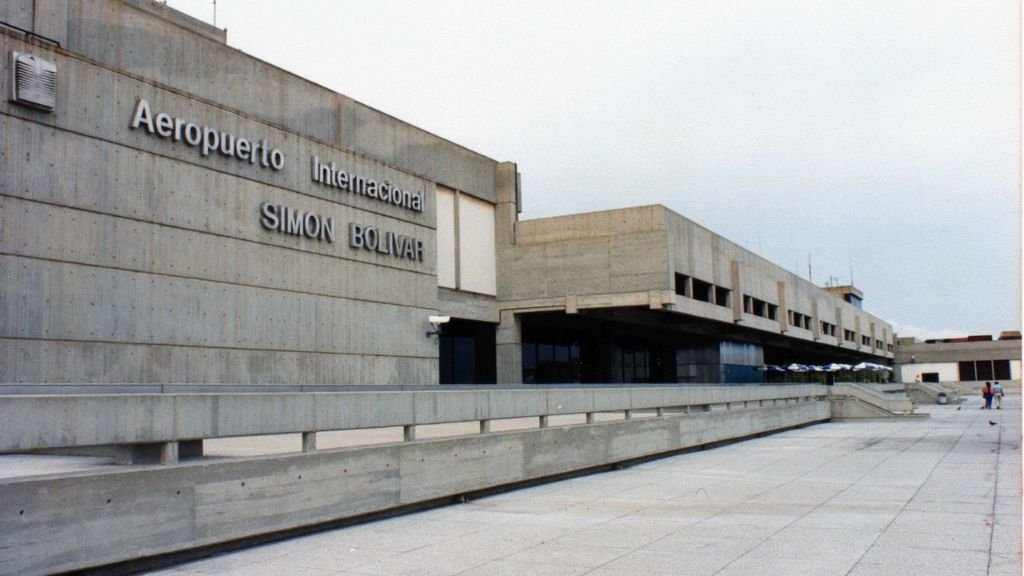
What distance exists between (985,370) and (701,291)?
268 feet

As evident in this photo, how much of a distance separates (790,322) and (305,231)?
4171 cm

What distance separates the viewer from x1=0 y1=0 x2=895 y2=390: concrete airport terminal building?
1928 centimetres

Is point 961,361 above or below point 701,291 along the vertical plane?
below

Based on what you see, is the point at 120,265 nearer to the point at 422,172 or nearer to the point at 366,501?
the point at 366,501

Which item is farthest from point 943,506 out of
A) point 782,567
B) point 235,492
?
point 235,492

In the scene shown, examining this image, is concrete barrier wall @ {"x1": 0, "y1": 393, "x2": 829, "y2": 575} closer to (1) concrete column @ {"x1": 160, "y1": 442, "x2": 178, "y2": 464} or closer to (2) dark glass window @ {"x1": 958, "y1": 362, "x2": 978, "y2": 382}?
(1) concrete column @ {"x1": 160, "y1": 442, "x2": 178, "y2": 464}

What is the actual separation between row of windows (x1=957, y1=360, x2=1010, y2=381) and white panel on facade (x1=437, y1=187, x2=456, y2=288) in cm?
9450

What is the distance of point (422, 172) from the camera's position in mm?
34469

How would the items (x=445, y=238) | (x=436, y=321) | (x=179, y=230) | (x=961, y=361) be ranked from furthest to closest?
1. (x=961, y=361)
2. (x=445, y=238)
3. (x=436, y=321)
4. (x=179, y=230)

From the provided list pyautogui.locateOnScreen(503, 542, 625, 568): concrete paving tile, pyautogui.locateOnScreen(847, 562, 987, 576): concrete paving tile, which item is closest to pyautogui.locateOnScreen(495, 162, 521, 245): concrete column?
pyautogui.locateOnScreen(503, 542, 625, 568): concrete paving tile

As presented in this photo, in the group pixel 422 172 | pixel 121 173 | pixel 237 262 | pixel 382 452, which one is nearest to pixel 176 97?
pixel 121 173

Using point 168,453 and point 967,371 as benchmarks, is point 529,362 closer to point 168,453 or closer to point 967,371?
point 168,453

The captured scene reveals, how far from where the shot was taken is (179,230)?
73.0 feet

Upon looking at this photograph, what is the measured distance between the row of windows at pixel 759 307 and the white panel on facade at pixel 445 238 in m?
19.6
